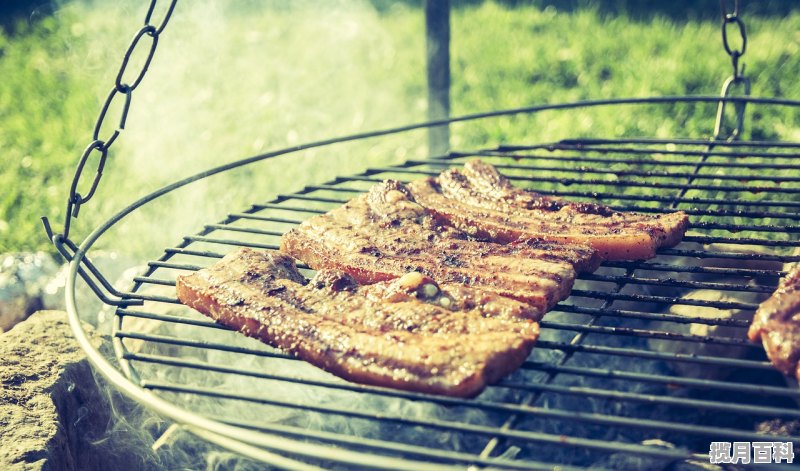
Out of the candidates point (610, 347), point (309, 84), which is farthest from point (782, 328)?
point (309, 84)

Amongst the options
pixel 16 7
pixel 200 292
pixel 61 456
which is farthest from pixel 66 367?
pixel 16 7

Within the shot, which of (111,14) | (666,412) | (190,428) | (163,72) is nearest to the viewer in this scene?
(190,428)

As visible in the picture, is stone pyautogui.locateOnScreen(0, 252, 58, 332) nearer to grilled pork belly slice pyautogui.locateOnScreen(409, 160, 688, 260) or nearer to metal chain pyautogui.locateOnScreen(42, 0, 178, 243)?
metal chain pyautogui.locateOnScreen(42, 0, 178, 243)

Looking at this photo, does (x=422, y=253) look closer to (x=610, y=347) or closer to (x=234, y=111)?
(x=610, y=347)

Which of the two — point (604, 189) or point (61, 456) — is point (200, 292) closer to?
point (61, 456)

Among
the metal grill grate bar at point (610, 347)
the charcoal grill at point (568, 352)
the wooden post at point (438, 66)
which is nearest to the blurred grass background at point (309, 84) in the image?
the wooden post at point (438, 66)
